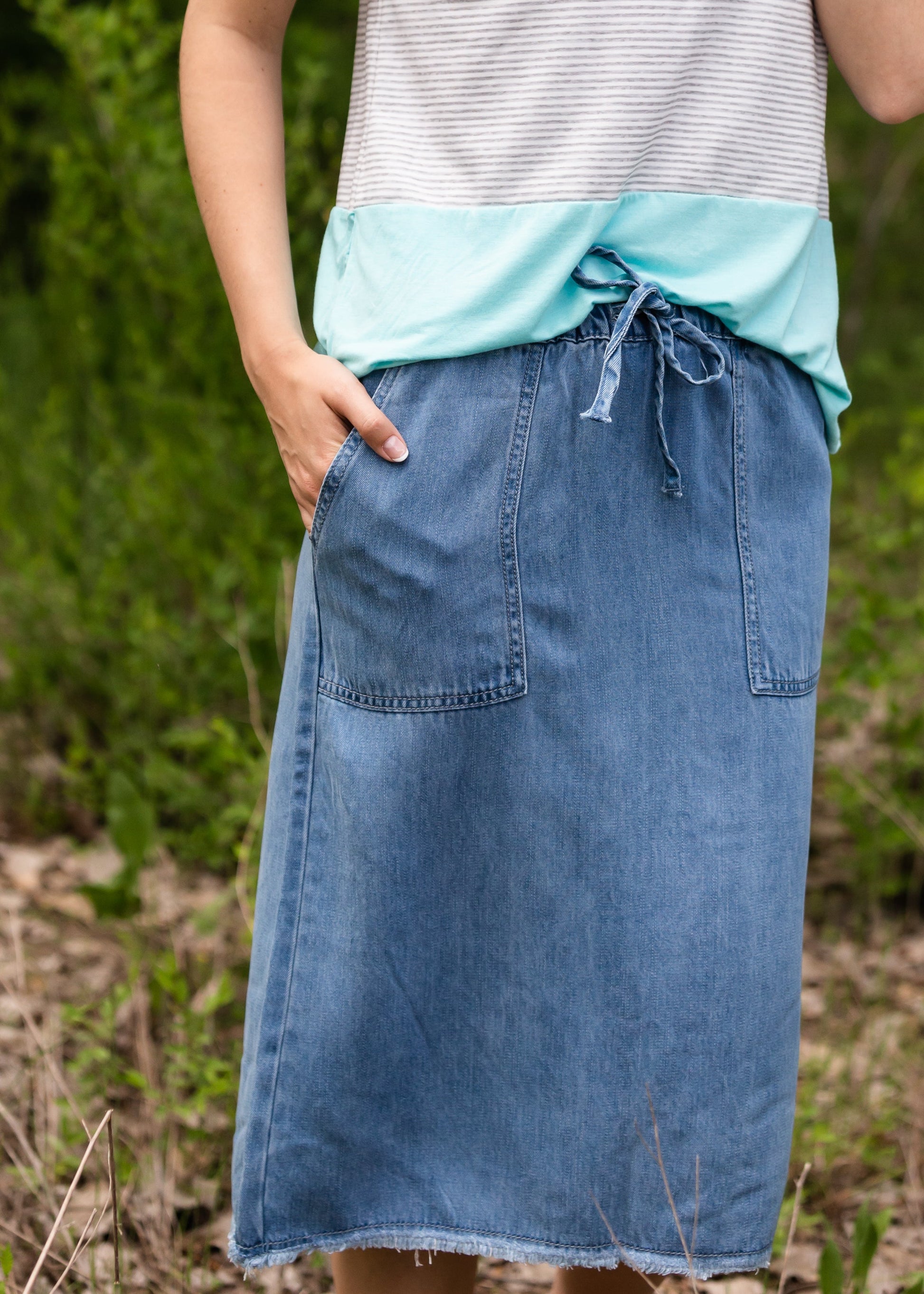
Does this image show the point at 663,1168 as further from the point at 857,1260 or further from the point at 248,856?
the point at 248,856

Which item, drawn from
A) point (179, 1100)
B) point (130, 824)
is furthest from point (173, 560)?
point (179, 1100)

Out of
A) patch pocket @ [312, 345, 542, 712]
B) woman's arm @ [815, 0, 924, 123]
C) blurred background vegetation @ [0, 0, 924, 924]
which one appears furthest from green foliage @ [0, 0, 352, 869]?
woman's arm @ [815, 0, 924, 123]

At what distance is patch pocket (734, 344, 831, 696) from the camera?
98 centimetres

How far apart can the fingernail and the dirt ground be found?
88 cm

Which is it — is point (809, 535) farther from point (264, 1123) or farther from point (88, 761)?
point (88, 761)

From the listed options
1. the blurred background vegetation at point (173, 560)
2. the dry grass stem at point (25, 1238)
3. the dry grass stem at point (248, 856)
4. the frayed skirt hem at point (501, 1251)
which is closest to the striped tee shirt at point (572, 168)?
the frayed skirt hem at point (501, 1251)

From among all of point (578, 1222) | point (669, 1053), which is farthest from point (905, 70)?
point (578, 1222)

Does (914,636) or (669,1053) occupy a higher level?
(914,636)

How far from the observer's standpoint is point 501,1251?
100 cm

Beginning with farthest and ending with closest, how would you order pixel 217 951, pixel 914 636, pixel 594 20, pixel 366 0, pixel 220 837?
pixel 914 636
pixel 220 837
pixel 217 951
pixel 366 0
pixel 594 20

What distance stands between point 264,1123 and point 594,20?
922mm

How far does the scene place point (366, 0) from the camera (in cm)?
105

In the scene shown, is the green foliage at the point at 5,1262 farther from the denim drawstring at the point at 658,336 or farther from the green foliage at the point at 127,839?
the denim drawstring at the point at 658,336

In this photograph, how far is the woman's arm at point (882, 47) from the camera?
100cm
